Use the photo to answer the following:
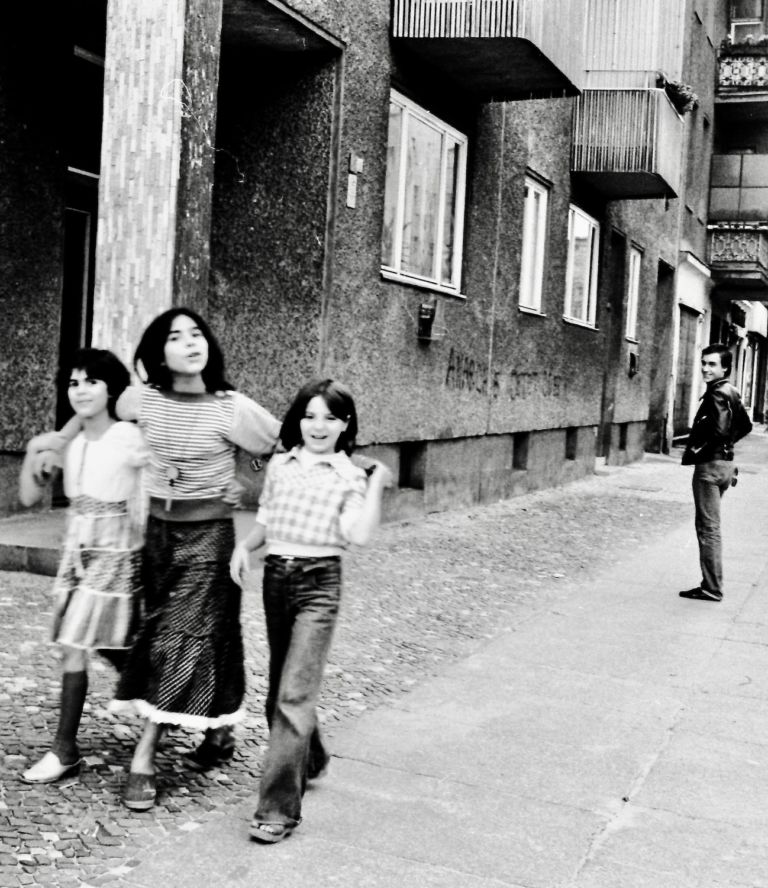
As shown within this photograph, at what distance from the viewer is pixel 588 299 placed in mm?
17250

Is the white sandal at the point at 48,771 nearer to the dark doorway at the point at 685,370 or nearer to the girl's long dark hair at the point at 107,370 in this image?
the girl's long dark hair at the point at 107,370

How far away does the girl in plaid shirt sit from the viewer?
3.56 metres

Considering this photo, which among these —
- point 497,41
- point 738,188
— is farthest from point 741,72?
point 497,41

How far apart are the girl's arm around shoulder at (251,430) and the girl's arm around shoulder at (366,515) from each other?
1.63 feet

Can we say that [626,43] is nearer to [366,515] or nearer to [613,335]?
[613,335]

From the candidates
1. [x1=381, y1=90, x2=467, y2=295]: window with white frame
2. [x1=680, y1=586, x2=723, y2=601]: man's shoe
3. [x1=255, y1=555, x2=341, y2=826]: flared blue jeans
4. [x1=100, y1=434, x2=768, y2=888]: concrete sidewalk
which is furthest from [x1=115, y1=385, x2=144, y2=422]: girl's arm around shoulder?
[x1=381, y1=90, x2=467, y2=295]: window with white frame

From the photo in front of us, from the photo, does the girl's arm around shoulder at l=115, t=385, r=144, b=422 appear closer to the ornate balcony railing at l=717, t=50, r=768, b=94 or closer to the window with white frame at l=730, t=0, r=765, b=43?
the ornate balcony railing at l=717, t=50, r=768, b=94

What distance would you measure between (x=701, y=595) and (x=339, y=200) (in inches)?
159

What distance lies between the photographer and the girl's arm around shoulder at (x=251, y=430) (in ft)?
12.9

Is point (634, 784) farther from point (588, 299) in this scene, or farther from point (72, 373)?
point (588, 299)

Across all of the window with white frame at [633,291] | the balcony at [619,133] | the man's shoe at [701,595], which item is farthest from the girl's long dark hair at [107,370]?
the window with white frame at [633,291]

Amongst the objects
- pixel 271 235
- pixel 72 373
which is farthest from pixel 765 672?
pixel 271 235

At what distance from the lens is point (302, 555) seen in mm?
3654

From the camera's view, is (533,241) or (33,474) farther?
(533,241)
